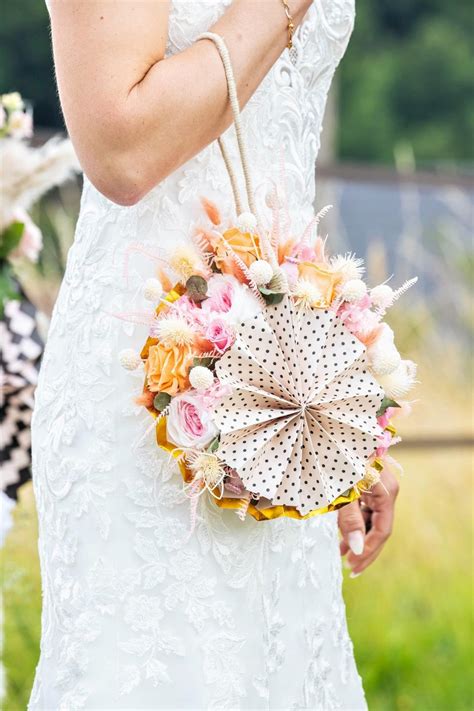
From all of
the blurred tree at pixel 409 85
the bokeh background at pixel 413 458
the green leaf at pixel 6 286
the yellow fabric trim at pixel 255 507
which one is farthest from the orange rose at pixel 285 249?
the blurred tree at pixel 409 85

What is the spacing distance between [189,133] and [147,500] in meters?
0.46

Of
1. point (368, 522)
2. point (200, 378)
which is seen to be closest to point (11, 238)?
point (368, 522)

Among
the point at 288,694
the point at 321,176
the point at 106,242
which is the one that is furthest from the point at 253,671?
the point at 321,176

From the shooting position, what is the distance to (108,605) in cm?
143

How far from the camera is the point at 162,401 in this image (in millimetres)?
1346

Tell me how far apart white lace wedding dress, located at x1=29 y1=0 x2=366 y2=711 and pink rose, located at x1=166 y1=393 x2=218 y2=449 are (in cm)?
11

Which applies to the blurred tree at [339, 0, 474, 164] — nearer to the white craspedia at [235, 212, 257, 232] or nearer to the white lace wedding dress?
the white lace wedding dress

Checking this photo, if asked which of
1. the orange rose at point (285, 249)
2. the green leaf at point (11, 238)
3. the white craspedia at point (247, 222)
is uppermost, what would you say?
the green leaf at point (11, 238)

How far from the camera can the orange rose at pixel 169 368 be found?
4.32 ft

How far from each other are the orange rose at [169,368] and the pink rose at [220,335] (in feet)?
0.10

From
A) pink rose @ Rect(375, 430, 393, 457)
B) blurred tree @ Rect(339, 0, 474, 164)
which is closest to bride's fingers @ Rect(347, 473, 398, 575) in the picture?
pink rose @ Rect(375, 430, 393, 457)

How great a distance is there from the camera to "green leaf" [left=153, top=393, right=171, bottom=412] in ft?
4.41

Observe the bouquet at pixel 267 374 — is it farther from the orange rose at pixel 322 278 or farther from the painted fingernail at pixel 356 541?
the painted fingernail at pixel 356 541

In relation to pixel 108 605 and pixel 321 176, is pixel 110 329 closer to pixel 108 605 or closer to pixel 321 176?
pixel 108 605
